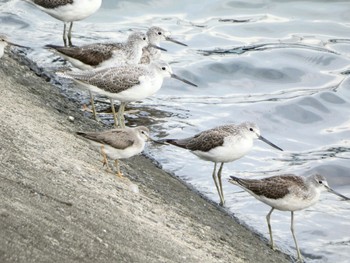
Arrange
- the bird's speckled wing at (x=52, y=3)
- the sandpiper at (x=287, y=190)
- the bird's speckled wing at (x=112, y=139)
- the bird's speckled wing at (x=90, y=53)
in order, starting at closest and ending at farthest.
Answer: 1. the bird's speckled wing at (x=112, y=139)
2. the sandpiper at (x=287, y=190)
3. the bird's speckled wing at (x=90, y=53)
4. the bird's speckled wing at (x=52, y=3)

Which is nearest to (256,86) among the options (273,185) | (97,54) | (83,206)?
(97,54)

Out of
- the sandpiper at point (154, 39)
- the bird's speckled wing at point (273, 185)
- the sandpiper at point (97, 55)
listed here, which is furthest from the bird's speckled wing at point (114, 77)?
the sandpiper at point (154, 39)

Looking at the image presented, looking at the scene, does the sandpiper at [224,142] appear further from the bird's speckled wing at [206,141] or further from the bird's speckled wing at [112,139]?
the bird's speckled wing at [112,139]

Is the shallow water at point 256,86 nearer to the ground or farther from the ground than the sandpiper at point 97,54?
nearer to the ground

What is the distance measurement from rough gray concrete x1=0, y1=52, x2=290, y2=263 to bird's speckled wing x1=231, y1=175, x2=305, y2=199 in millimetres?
478

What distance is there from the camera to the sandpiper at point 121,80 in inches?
424

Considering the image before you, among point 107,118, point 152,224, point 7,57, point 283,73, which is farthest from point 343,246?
point 283,73

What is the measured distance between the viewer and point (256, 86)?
15438 mm

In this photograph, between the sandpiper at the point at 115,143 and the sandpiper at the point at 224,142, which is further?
the sandpiper at the point at 224,142

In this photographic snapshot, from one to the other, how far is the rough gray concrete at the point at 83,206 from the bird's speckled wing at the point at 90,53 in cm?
128

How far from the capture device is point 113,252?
6.08 meters

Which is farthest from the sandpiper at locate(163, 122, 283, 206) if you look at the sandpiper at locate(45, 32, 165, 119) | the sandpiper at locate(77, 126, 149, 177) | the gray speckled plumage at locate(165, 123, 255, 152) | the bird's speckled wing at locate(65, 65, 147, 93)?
the sandpiper at locate(45, 32, 165, 119)

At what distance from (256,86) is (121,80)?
5160 mm

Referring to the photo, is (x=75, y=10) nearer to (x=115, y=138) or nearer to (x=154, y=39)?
(x=154, y=39)
